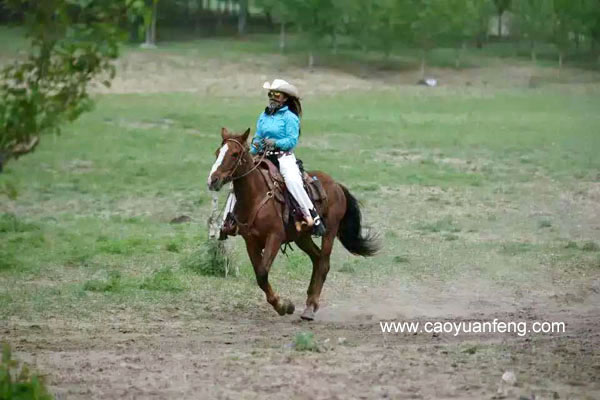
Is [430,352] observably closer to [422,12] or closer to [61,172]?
[61,172]

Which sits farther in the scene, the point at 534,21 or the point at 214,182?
the point at 534,21

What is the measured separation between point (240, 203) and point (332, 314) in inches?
70.1

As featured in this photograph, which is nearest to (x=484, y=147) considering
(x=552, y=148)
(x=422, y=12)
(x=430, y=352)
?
(x=552, y=148)

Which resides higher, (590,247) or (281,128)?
(281,128)

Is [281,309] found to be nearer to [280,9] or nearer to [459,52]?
[280,9]

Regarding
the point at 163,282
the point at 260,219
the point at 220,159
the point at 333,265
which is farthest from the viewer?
the point at 333,265

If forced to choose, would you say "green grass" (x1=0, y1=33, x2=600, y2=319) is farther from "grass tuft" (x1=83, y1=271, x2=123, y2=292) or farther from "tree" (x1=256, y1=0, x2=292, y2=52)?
"tree" (x1=256, y1=0, x2=292, y2=52)

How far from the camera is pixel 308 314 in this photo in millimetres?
13820

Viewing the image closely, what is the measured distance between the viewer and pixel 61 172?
28312 mm

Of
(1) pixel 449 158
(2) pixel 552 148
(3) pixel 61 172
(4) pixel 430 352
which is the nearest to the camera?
(4) pixel 430 352

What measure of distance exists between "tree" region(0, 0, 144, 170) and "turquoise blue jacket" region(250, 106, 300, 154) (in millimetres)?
6071

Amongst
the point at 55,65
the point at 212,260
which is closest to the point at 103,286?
the point at 212,260

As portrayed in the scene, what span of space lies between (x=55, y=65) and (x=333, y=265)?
1038cm

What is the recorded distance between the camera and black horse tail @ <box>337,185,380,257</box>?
15094 millimetres
